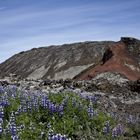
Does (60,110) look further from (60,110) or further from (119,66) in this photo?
(119,66)

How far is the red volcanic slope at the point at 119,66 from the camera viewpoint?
34.5 metres

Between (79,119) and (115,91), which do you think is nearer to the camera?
(79,119)

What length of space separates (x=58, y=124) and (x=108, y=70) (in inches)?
885

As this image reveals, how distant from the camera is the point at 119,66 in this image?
1422 inches

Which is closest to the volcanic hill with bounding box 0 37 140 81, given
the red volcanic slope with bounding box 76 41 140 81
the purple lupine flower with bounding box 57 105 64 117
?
the red volcanic slope with bounding box 76 41 140 81

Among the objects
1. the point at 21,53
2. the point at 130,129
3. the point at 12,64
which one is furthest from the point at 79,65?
the point at 130,129

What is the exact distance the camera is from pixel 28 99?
1356 centimetres

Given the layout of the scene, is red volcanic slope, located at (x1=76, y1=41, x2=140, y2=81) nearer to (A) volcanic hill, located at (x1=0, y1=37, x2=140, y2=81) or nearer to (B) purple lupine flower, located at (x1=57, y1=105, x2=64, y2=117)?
(A) volcanic hill, located at (x1=0, y1=37, x2=140, y2=81)

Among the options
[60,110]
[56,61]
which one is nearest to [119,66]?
[60,110]

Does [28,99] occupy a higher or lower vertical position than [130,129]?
higher

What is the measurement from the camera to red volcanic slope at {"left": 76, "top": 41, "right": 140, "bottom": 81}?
34.5m

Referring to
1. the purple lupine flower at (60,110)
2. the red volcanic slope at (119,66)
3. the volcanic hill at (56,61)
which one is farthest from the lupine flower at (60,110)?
the volcanic hill at (56,61)

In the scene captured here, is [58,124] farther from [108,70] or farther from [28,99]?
[108,70]

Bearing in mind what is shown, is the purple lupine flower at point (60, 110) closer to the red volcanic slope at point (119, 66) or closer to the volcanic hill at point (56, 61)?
the red volcanic slope at point (119, 66)
